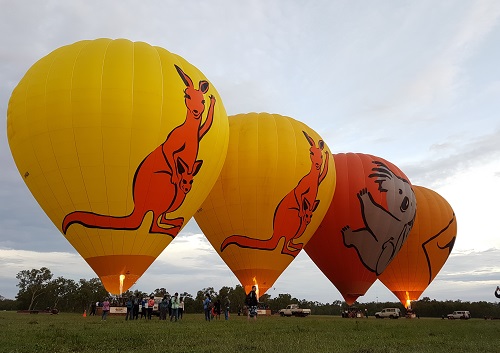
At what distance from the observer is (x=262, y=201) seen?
25.3 metres

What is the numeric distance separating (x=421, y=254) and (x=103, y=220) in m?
25.8

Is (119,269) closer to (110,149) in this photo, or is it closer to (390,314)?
(110,149)

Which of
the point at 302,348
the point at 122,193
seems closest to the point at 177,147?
the point at 122,193

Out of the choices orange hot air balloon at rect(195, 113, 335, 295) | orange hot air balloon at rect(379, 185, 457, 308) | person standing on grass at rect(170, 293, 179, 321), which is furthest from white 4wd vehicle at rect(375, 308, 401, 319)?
person standing on grass at rect(170, 293, 179, 321)

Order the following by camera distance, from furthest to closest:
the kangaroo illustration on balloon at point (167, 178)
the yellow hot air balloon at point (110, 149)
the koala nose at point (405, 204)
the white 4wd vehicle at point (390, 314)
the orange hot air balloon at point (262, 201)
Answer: the white 4wd vehicle at point (390, 314) < the koala nose at point (405, 204) < the orange hot air balloon at point (262, 201) < the kangaroo illustration on balloon at point (167, 178) < the yellow hot air balloon at point (110, 149)

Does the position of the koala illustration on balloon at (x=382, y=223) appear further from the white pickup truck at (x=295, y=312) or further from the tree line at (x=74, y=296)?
the tree line at (x=74, y=296)

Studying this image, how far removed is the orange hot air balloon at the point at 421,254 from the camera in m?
36.3

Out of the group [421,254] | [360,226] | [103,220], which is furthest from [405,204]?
[103,220]

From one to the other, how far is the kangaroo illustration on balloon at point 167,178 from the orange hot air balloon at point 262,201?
486 centimetres

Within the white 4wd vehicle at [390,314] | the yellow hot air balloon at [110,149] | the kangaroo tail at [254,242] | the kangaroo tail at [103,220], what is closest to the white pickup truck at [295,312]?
the white 4wd vehicle at [390,314]

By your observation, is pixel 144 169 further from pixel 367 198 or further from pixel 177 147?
pixel 367 198

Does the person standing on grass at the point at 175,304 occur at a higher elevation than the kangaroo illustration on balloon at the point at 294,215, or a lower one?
lower

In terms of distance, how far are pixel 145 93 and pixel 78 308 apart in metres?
79.5

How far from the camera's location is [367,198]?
30.6m
